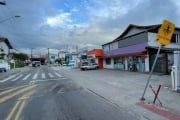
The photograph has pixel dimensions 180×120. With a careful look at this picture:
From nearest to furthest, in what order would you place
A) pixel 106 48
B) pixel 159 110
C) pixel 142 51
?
pixel 159 110
pixel 142 51
pixel 106 48

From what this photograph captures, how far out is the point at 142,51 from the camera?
30.3 m

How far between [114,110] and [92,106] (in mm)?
1177

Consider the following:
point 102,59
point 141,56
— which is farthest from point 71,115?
point 102,59

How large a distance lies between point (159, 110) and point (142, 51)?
22.1 meters

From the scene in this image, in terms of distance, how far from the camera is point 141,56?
31.6m

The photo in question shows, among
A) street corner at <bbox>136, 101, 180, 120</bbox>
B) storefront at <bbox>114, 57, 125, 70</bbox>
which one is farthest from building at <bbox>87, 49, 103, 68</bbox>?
street corner at <bbox>136, 101, 180, 120</bbox>

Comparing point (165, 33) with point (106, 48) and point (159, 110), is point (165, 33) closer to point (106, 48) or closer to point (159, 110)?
point (159, 110)

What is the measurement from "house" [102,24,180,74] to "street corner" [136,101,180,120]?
56.1ft

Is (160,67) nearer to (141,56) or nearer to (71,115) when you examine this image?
(141,56)

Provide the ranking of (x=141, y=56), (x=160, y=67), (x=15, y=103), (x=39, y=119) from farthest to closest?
(x=141, y=56)
(x=160, y=67)
(x=15, y=103)
(x=39, y=119)

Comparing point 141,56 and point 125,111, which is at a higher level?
point 141,56

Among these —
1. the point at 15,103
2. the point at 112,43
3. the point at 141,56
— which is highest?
the point at 112,43

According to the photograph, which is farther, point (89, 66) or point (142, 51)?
point (89, 66)

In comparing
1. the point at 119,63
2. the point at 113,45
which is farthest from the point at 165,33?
the point at 113,45
